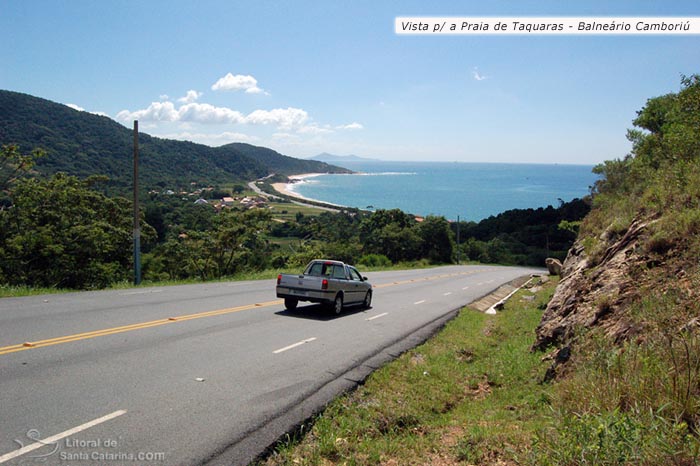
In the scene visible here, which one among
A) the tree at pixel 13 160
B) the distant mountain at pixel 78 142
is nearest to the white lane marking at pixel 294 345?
the tree at pixel 13 160

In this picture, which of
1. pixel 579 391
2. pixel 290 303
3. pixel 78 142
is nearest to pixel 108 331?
pixel 290 303

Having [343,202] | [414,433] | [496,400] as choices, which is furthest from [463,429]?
[343,202]

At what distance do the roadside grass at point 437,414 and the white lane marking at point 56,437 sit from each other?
197cm

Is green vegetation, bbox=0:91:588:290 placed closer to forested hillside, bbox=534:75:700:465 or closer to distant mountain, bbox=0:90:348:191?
distant mountain, bbox=0:90:348:191

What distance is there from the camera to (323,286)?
14008 mm

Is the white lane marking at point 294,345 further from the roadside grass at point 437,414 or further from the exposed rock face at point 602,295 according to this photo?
the exposed rock face at point 602,295

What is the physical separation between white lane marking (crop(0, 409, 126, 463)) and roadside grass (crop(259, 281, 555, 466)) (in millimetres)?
1968

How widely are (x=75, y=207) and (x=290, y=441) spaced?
97.4 ft

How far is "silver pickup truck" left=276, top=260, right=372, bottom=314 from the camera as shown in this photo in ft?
46.1

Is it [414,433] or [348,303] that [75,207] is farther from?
[414,433]

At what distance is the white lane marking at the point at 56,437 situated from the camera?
4496 mm

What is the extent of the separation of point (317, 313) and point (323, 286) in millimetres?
1211

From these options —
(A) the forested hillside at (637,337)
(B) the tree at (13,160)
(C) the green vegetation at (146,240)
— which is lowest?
(C) the green vegetation at (146,240)

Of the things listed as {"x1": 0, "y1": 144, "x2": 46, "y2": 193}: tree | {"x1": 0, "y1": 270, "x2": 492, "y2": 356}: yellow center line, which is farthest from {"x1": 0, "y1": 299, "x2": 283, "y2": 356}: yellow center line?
{"x1": 0, "y1": 144, "x2": 46, "y2": 193}: tree
